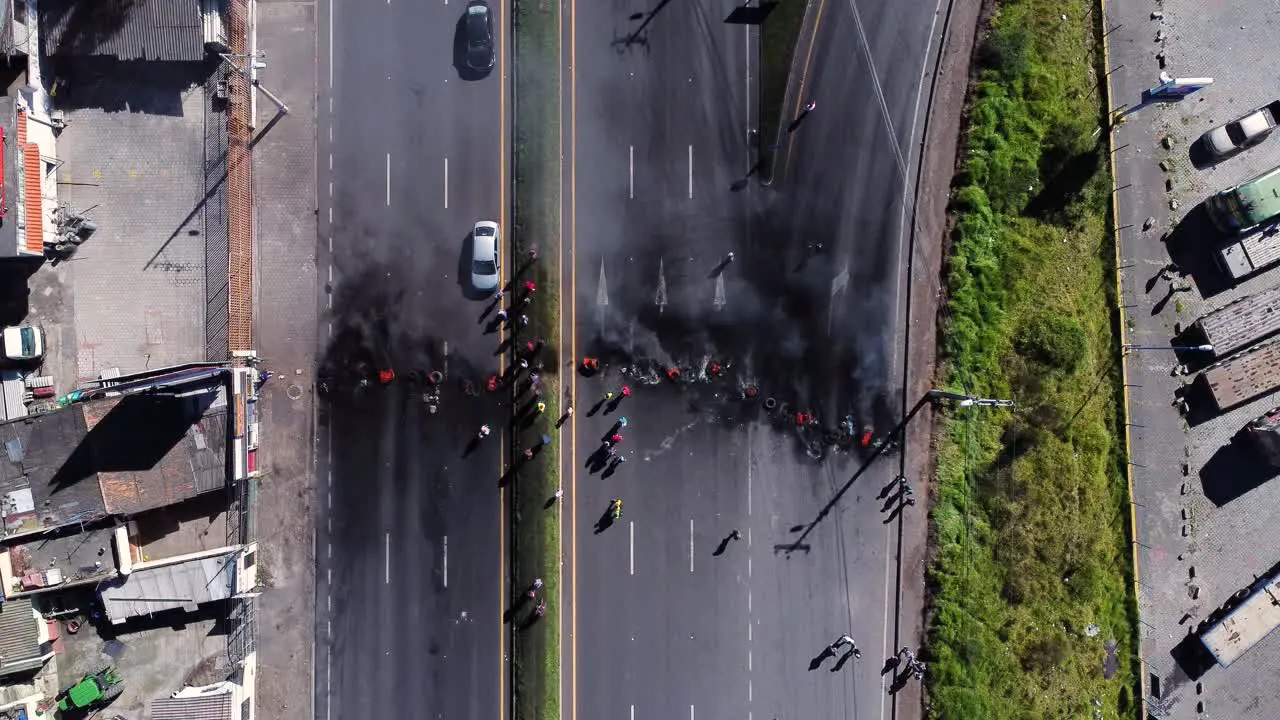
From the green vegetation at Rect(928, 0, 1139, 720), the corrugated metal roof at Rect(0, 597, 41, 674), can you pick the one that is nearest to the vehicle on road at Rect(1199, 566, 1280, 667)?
the green vegetation at Rect(928, 0, 1139, 720)

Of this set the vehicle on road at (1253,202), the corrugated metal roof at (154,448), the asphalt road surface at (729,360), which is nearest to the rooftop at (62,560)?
the corrugated metal roof at (154,448)

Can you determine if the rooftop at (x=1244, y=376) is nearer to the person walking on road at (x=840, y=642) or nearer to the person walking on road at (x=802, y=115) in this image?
the person walking on road at (x=840, y=642)

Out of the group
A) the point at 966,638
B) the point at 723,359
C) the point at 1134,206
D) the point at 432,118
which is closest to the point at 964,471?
the point at 966,638

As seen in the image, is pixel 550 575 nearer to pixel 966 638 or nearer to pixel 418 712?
pixel 418 712

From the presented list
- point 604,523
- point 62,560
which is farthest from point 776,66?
point 62,560

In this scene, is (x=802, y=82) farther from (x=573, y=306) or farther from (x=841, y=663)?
(x=841, y=663)
